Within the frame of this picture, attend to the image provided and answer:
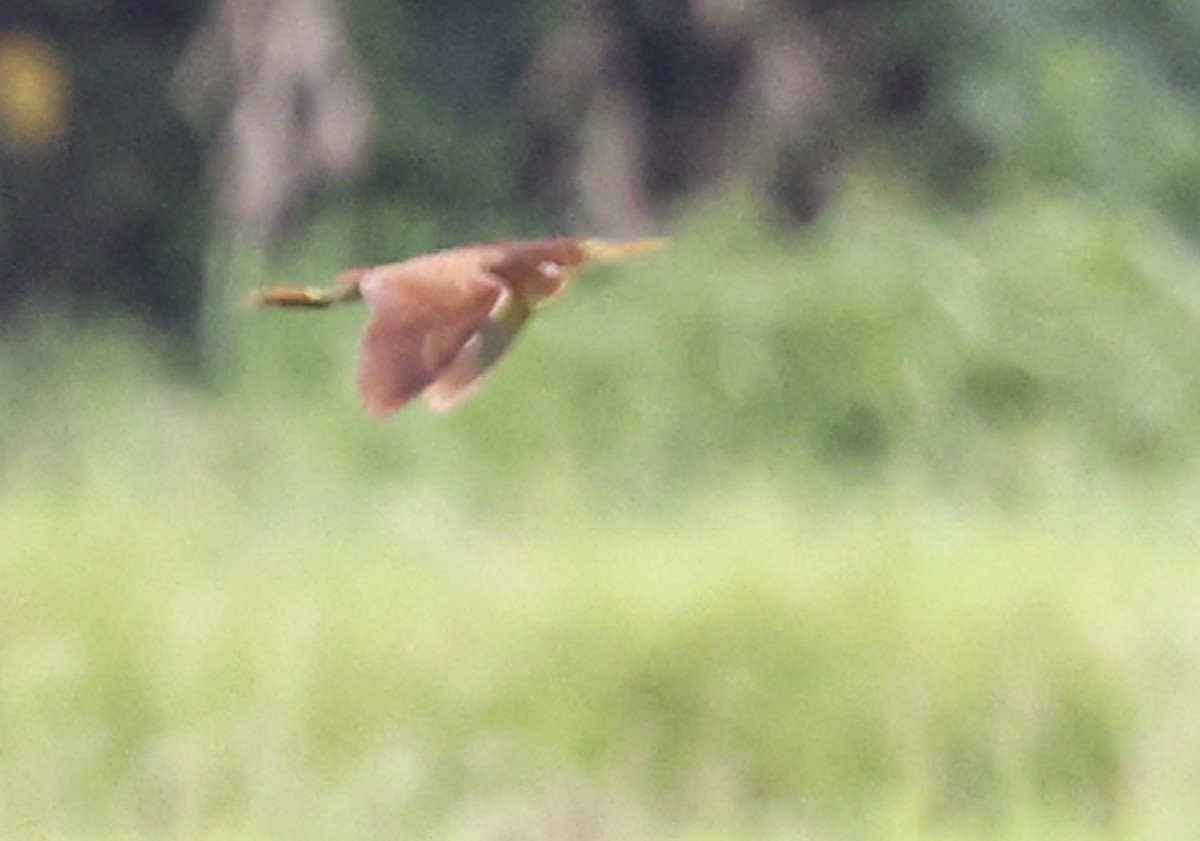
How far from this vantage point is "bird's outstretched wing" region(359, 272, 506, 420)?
1.07 feet

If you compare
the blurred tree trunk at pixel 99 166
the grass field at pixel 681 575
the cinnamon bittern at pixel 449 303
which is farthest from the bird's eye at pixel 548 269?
the blurred tree trunk at pixel 99 166

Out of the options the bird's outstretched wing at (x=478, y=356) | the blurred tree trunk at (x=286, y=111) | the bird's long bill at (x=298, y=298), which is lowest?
the bird's outstretched wing at (x=478, y=356)

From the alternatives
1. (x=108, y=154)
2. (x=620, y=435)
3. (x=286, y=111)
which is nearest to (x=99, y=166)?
(x=108, y=154)

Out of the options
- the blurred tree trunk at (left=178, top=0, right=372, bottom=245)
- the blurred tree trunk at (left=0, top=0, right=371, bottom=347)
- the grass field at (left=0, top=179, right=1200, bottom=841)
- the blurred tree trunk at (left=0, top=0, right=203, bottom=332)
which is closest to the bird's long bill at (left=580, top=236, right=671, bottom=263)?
the grass field at (left=0, top=179, right=1200, bottom=841)

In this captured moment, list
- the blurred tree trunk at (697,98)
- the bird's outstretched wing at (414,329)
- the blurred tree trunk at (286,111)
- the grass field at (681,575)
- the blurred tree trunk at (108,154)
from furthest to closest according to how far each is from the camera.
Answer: the blurred tree trunk at (108,154) → the blurred tree trunk at (697,98) → the blurred tree trunk at (286,111) → the grass field at (681,575) → the bird's outstretched wing at (414,329)

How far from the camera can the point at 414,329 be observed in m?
0.34

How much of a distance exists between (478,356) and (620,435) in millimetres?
1616

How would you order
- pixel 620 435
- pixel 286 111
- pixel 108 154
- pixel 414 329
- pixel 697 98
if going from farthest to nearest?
pixel 108 154 → pixel 697 98 → pixel 286 111 → pixel 620 435 → pixel 414 329

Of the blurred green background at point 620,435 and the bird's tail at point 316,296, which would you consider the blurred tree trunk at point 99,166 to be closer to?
the blurred green background at point 620,435

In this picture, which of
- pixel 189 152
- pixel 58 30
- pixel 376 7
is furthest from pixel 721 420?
pixel 58 30

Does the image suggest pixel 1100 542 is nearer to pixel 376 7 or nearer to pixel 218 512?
pixel 218 512

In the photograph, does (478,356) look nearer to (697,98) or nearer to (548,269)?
(548,269)

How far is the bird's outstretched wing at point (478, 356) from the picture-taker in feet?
1.12

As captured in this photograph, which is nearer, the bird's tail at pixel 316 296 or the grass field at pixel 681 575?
the bird's tail at pixel 316 296
